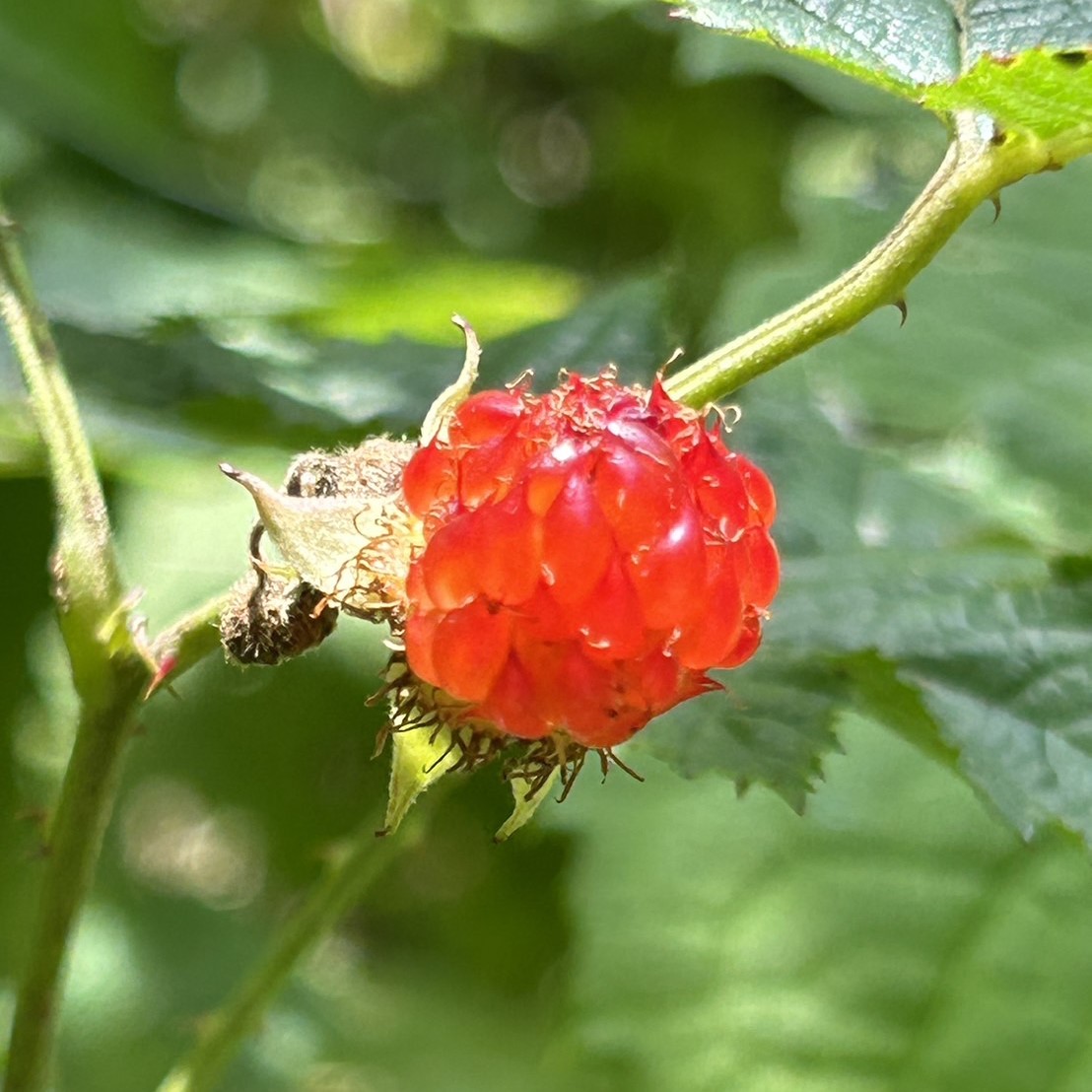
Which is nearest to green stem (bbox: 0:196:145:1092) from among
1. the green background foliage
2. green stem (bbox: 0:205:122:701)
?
green stem (bbox: 0:205:122:701)

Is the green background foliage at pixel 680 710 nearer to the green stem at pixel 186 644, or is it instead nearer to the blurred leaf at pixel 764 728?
the blurred leaf at pixel 764 728

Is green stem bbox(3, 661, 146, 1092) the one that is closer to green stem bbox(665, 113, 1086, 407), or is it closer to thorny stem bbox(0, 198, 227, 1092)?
thorny stem bbox(0, 198, 227, 1092)

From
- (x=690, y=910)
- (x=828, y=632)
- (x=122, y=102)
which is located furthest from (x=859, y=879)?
(x=122, y=102)

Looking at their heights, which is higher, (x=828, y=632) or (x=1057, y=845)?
(x=828, y=632)

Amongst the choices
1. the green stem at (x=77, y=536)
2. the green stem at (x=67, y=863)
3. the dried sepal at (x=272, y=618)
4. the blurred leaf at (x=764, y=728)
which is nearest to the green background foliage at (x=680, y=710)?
the blurred leaf at (x=764, y=728)

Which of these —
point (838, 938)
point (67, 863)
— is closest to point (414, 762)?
point (67, 863)

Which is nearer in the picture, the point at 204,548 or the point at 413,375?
the point at 413,375

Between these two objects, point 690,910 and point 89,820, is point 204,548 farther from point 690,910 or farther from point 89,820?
point 89,820

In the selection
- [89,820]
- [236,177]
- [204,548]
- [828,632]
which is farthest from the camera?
[236,177]
